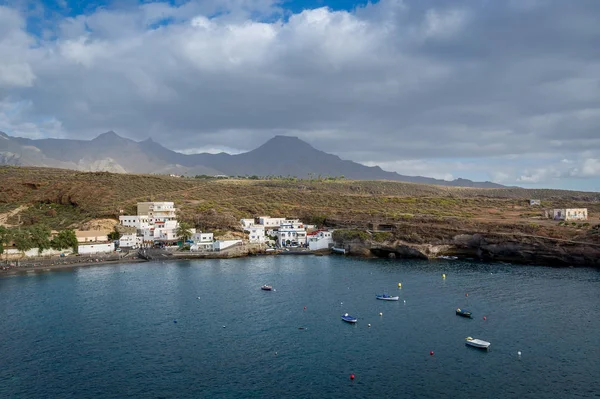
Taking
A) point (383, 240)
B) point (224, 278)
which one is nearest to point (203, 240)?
point (224, 278)

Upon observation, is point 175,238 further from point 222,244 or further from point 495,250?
point 495,250

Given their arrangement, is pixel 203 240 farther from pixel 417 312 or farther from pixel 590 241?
pixel 590 241

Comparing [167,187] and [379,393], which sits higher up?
[167,187]

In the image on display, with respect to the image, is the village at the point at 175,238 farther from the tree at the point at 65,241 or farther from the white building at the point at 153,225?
the tree at the point at 65,241

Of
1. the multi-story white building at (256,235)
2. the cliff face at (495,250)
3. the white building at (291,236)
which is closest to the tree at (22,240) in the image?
the multi-story white building at (256,235)

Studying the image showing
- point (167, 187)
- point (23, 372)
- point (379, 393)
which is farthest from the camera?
point (167, 187)

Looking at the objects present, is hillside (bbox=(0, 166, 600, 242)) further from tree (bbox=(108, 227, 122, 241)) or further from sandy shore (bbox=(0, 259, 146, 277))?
sandy shore (bbox=(0, 259, 146, 277))

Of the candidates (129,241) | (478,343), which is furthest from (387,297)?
(129,241)

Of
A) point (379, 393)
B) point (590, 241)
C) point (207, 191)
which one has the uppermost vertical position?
point (207, 191)
